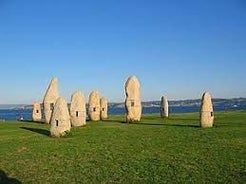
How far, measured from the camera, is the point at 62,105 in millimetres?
34969

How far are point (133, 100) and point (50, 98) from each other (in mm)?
9657

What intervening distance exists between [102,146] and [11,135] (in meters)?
11.1

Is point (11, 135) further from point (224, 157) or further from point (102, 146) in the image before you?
point (224, 157)

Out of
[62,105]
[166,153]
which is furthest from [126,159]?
[62,105]

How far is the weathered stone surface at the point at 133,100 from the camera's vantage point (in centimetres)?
4683

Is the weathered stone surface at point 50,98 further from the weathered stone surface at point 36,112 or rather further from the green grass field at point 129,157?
the green grass field at point 129,157

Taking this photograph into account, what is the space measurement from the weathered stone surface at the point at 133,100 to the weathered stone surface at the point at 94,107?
17.7 ft

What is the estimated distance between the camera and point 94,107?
51906 millimetres

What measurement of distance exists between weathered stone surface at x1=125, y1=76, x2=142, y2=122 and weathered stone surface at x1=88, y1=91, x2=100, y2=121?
17.7 ft

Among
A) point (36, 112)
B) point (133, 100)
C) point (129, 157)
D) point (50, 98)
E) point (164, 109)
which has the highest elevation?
point (50, 98)

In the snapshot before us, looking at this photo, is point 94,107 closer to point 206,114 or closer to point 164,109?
point 164,109

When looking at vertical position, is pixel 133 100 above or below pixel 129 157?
above

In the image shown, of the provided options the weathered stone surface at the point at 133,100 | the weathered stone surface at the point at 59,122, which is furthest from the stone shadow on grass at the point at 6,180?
the weathered stone surface at the point at 133,100

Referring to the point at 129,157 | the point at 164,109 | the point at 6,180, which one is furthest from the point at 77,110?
the point at 6,180
